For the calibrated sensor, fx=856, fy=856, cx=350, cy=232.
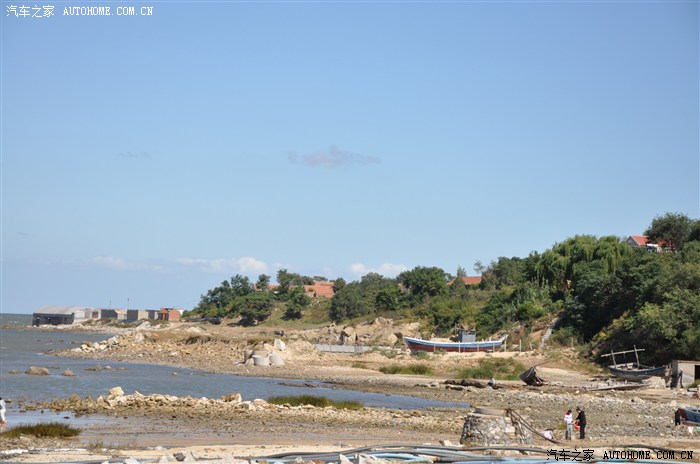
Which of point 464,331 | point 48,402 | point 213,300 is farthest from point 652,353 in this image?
point 213,300

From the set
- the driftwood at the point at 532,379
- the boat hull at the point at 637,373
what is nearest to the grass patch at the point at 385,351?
the driftwood at the point at 532,379

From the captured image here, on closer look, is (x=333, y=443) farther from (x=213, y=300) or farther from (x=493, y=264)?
(x=213, y=300)

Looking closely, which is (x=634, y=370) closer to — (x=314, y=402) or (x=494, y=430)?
(x=314, y=402)

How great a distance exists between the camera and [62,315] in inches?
6713

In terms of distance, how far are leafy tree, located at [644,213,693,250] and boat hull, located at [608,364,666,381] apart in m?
31.5

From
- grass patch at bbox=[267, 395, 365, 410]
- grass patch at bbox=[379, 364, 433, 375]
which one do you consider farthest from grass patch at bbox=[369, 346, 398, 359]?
grass patch at bbox=[267, 395, 365, 410]

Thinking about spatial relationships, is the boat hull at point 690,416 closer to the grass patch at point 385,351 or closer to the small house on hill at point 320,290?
the grass patch at point 385,351

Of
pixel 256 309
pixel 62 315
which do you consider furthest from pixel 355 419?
pixel 62 315

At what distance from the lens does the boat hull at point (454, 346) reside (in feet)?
196

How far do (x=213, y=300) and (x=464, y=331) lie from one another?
61.0 meters

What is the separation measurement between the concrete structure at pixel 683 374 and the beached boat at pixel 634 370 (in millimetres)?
1593

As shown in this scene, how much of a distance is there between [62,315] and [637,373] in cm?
14660

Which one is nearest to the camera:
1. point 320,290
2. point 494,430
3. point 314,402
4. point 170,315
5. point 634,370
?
point 494,430

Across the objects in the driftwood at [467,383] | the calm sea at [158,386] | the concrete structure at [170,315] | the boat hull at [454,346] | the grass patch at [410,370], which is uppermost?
the concrete structure at [170,315]
